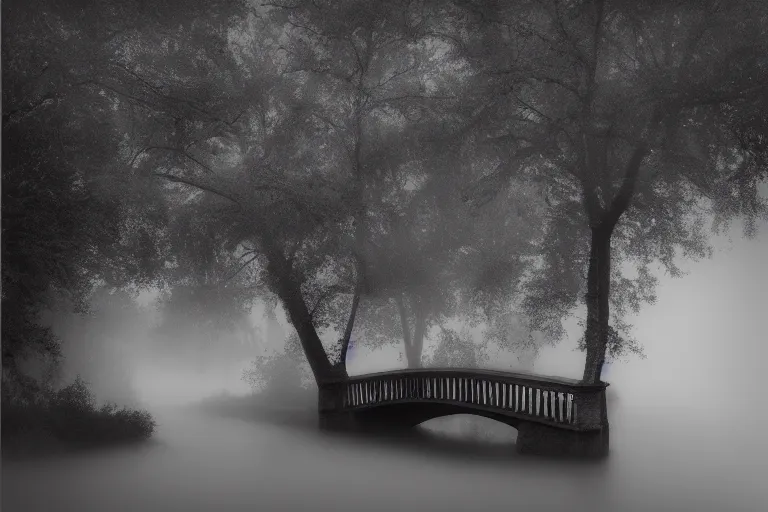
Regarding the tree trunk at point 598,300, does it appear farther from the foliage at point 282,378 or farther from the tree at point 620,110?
the foliage at point 282,378

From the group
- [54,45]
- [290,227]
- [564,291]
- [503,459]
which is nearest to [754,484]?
[503,459]

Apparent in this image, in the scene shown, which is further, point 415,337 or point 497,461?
point 415,337

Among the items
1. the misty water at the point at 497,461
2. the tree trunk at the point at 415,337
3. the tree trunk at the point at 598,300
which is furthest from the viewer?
the tree trunk at the point at 415,337

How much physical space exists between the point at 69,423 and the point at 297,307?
4455mm

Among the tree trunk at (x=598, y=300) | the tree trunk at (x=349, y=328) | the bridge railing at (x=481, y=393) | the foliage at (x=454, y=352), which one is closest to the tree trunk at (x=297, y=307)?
the tree trunk at (x=349, y=328)

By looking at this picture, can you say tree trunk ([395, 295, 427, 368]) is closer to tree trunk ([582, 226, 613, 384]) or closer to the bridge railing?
the bridge railing

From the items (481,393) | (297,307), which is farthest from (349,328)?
(481,393)

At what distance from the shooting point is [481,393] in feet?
35.1

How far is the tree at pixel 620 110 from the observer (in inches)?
353

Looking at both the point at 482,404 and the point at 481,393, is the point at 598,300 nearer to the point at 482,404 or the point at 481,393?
the point at 481,393

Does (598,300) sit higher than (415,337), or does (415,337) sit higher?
(415,337)

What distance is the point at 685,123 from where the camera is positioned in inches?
379

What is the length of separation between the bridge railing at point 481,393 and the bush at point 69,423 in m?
3.70

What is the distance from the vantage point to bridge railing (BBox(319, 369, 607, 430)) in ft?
30.8
